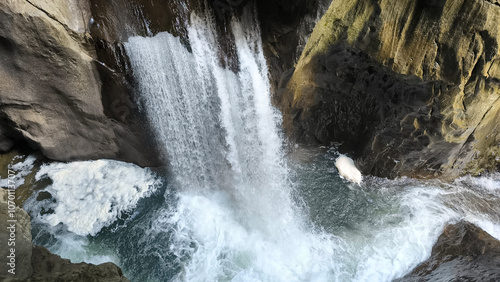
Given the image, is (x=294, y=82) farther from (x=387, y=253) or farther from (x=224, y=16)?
(x=387, y=253)

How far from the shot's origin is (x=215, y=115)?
472 centimetres

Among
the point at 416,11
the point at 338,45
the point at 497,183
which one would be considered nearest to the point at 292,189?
the point at 338,45

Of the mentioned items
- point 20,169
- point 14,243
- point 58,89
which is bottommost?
point 20,169

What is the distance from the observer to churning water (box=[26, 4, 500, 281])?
4.13 metres

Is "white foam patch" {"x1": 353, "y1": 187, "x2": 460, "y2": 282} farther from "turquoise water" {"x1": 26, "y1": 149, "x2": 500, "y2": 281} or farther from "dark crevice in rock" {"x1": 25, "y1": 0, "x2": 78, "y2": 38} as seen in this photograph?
"dark crevice in rock" {"x1": 25, "y1": 0, "x2": 78, "y2": 38}

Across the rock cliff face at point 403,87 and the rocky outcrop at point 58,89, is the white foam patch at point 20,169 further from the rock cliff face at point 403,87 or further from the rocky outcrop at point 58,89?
the rock cliff face at point 403,87

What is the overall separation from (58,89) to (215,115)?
239cm

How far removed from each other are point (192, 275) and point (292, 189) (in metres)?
2.14

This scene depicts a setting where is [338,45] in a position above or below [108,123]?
above

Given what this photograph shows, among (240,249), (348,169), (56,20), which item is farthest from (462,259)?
(56,20)

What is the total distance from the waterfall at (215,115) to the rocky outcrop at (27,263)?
246cm

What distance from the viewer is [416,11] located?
406 cm

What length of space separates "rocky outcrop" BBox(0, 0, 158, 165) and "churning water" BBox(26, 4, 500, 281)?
40 centimetres

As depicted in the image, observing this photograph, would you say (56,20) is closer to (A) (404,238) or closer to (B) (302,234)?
(B) (302,234)
